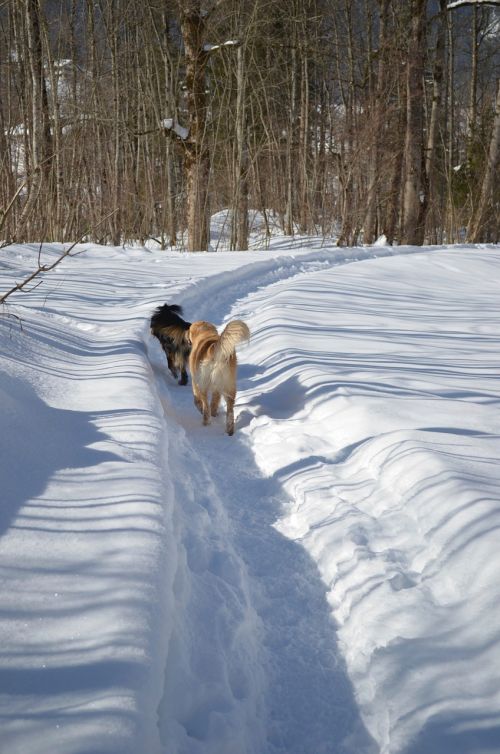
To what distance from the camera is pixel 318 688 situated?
2.02 meters

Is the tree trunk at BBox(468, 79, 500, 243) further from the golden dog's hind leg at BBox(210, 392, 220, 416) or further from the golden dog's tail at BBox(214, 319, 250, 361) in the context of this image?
the golden dog's tail at BBox(214, 319, 250, 361)

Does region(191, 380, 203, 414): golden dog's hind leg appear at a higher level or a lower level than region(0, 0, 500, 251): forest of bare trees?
lower

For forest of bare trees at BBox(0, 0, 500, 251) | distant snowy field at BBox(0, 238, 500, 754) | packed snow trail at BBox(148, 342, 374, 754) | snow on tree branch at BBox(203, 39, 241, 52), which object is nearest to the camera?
distant snowy field at BBox(0, 238, 500, 754)

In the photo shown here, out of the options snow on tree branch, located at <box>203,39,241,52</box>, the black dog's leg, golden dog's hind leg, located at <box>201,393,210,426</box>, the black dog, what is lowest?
golden dog's hind leg, located at <box>201,393,210,426</box>

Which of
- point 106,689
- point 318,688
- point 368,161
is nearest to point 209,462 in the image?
point 318,688

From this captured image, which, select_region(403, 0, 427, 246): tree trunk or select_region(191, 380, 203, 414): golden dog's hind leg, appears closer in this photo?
select_region(191, 380, 203, 414): golden dog's hind leg

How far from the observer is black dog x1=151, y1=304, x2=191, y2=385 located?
5.41 m

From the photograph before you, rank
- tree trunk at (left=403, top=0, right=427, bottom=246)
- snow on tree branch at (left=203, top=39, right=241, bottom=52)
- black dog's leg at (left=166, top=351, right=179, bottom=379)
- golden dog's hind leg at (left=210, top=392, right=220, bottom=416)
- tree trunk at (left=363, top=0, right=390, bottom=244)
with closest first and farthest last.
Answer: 1. golden dog's hind leg at (left=210, top=392, right=220, bottom=416)
2. black dog's leg at (left=166, top=351, right=179, bottom=379)
3. snow on tree branch at (left=203, top=39, right=241, bottom=52)
4. tree trunk at (left=403, top=0, right=427, bottom=246)
5. tree trunk at (left=363, top=0, right=390, bottom=244)

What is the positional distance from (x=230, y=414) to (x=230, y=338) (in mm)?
654

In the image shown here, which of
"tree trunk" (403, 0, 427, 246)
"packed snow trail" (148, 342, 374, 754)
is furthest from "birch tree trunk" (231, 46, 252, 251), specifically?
"packed snow trail" (148, 342, 374, 754)

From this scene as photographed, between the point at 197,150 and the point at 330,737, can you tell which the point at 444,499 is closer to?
the point at 330,737

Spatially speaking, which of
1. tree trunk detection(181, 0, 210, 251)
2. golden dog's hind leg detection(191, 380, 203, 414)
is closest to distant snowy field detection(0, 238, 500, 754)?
golden dog's hind leg detection(191, 380, 203, 414)

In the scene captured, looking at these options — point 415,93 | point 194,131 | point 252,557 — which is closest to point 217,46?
point 194,131

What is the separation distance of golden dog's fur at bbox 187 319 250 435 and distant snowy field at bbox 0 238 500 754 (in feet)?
0.68
